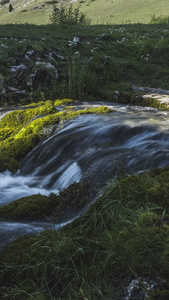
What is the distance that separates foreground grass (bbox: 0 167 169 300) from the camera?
7.68ft

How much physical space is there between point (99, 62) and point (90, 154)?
9.20m

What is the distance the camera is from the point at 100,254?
269 cm

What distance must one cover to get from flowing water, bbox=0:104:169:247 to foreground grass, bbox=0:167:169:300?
0.85 metres

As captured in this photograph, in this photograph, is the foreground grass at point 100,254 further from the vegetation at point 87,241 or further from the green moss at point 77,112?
the green moss at point 77,112

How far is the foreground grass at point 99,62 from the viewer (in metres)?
11.2

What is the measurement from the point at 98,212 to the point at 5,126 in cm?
612

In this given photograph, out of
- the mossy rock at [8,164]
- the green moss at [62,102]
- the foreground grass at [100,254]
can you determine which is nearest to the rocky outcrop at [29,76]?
the green moss at [62,102]

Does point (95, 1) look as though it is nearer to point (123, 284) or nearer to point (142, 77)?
point (142, 77)

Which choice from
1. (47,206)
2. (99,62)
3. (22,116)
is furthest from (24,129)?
(99,62)

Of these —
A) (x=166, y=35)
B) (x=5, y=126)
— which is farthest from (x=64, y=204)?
(x=166, y=35)

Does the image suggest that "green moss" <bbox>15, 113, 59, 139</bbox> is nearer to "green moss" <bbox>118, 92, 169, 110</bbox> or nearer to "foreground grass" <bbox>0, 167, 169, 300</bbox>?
"green moss" <bbox>118, 92, 169, 110</bbox>

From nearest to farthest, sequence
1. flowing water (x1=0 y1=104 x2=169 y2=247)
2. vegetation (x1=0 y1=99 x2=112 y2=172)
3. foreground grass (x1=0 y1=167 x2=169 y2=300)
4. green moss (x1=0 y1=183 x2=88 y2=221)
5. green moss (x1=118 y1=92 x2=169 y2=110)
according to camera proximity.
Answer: foreground grass (x1=0 y1=167 x2=169 y2=300) < green moss (x1=0 y1=183 x2=88 y2=221) < flowing water (x1=0 y1=104 x2=169 y2=247) < vegetation (x1=0 y1=99 x2=112 y2=172) < green moss (x1=118 y1=92 x2=169 y2=110)

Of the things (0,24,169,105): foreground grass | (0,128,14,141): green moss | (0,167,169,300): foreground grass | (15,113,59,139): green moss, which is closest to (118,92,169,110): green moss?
(0,24,169,105): foreground grass

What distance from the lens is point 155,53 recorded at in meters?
16.1
